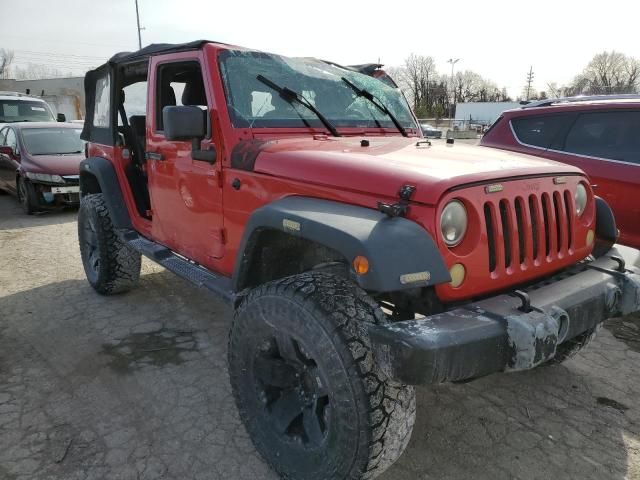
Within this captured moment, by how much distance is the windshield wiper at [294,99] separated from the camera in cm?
305

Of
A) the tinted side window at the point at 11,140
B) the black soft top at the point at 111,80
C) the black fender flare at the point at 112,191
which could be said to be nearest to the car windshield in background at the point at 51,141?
the tinted side window at the point at 11,140

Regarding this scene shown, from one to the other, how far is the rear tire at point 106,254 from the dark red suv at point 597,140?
3641 mm

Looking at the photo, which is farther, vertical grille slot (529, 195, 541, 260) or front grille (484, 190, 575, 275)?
vertical grille slot (529, 195, 541, 260)

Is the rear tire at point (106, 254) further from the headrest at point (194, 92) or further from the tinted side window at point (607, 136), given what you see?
the tinted side window at point (607, 136)

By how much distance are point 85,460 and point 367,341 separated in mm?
1560

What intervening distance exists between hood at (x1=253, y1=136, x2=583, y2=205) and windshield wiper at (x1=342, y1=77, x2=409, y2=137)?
63 centimetres

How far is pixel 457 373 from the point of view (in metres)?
1.81

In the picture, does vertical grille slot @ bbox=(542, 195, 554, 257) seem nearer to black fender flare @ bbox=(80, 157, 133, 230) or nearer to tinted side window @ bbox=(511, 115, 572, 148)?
tinted side window @ bbox=(511, 115, 572, 148)

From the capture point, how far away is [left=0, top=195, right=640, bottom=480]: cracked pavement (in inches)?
96.0

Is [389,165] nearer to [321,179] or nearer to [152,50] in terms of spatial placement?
[321,179]

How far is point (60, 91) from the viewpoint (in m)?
34.2

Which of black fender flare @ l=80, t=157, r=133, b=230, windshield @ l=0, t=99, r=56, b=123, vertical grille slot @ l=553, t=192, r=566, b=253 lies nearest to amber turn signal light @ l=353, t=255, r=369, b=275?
vertical grille slot @ l=553, t=192, r=566, b=253

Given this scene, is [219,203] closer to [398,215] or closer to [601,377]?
[398,215]

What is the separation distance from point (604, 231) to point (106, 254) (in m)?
3.76
